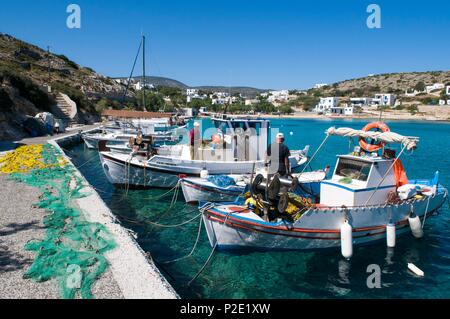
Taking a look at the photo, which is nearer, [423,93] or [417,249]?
[417,249]

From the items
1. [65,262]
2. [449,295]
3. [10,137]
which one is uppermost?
[10,137]

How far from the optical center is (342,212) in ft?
31.6

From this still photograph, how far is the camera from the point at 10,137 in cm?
2873

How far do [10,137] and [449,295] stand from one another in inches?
1219

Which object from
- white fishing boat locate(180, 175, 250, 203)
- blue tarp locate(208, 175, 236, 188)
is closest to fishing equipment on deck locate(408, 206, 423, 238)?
white fishing boat locate(180, 175, 250, 203)

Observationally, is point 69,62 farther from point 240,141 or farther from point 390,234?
point 390,234

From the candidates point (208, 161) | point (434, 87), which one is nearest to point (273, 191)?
point (208, 161)

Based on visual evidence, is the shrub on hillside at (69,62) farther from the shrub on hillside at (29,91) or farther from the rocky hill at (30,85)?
the shrub on hillside at (29,91)

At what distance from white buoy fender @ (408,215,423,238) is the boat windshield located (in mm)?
2079

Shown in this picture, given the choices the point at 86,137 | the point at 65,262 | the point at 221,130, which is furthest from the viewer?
the point at 86,137

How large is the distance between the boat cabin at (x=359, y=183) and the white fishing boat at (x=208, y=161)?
626 cm

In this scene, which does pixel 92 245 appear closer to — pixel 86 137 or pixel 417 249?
pixel 417 249

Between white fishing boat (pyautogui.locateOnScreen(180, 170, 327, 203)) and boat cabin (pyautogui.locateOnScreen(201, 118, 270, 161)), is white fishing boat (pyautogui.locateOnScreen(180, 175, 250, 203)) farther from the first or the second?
boat cabin (pyautogui.locateOnScreen(201, 118, 270, 161))

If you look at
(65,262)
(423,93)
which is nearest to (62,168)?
(65,262)
